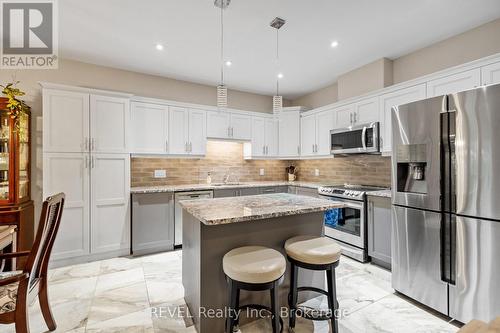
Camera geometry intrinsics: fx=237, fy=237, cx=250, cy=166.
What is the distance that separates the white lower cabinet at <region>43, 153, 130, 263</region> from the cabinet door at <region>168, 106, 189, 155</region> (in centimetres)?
75

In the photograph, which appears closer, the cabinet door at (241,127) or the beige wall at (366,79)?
the beige wall at (366,79)

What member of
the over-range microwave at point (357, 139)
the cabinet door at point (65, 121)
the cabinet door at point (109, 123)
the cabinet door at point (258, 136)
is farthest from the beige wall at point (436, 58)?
the cabinet door at point (65, 121)

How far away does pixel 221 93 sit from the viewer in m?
2.29

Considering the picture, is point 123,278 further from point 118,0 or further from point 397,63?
point 397,63

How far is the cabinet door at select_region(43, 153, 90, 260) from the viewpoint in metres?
2.99

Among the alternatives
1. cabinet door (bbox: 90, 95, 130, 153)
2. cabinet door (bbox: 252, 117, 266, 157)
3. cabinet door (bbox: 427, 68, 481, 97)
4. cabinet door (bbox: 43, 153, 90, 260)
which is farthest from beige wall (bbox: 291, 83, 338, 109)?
cabinet door (bbox: 43, 153, 90, 260)

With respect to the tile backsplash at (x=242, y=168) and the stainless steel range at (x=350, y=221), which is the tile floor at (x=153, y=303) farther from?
the tile backsplash at (x=242, y=168)

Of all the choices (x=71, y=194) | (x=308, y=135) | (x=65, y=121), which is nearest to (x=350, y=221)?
(x=308, y=135)

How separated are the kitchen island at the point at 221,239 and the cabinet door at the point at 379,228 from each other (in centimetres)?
123

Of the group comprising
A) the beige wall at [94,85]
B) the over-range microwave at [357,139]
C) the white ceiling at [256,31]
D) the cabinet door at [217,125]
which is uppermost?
the white ceiling at [256,31]

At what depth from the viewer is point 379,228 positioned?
2.99 metres

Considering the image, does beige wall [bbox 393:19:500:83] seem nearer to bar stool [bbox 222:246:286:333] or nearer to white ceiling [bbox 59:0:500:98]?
white ceiling [bbox 59:0:500:98]

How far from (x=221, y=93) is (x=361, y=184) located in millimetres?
2887

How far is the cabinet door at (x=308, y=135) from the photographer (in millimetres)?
4477
